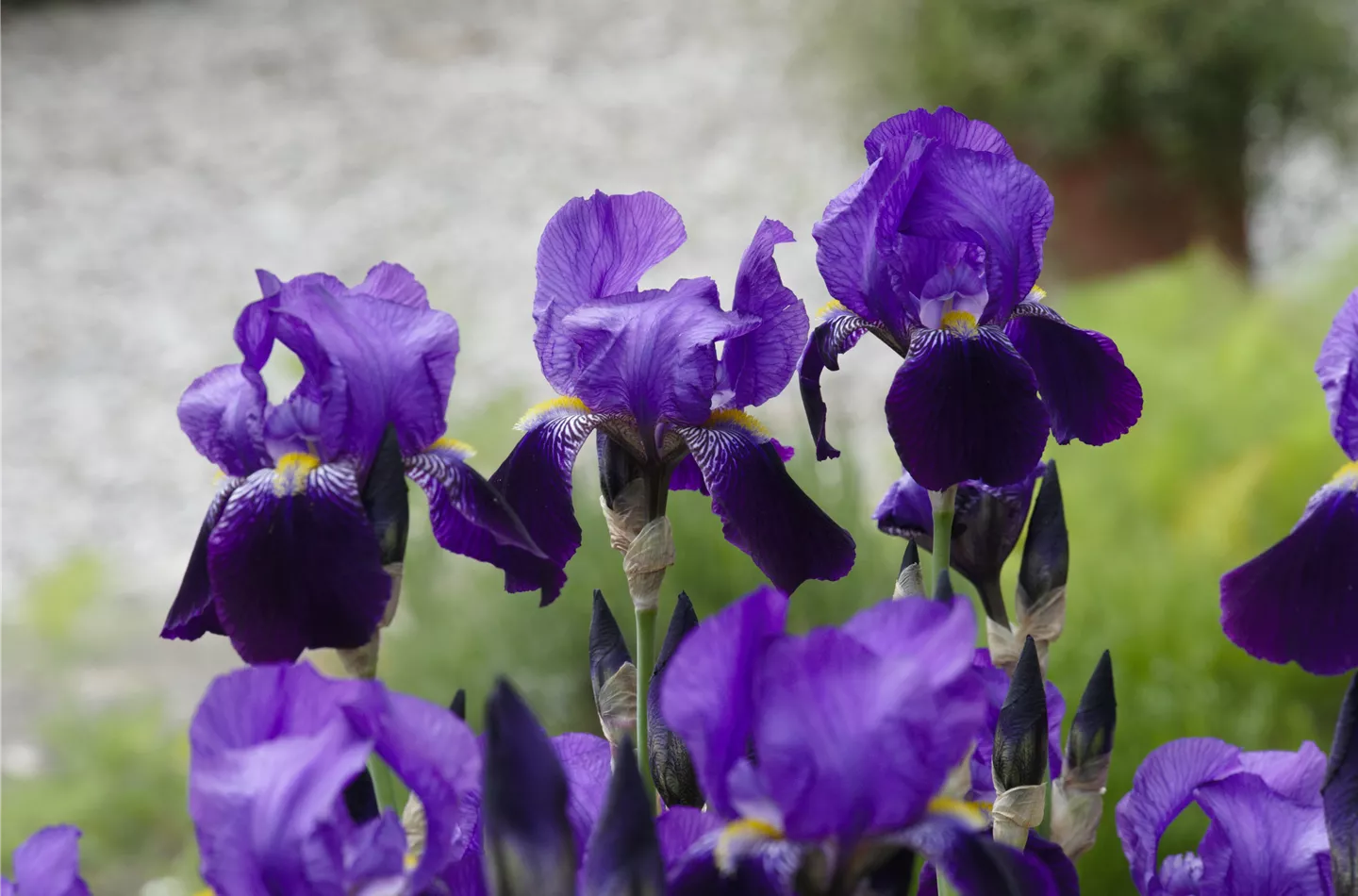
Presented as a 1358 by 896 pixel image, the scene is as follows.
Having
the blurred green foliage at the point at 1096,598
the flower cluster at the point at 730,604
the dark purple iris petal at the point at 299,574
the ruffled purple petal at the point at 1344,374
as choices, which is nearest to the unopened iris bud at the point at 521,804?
the flower cluster at the point at 730,604

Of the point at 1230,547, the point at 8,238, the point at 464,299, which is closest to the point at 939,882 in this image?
the point at 1230,547

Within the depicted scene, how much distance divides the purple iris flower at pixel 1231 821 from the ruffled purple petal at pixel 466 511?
250 mm

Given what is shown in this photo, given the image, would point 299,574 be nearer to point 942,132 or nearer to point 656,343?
point 656,343

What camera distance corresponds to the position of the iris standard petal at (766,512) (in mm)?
571

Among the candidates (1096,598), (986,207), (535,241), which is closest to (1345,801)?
(986,207)

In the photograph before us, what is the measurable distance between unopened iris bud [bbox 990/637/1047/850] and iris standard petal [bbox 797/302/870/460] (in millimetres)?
131

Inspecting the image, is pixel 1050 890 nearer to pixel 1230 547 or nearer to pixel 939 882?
pixel 939 882

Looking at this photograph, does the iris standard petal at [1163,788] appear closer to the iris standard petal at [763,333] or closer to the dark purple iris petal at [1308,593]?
the dark purple iris petal at [1308,593]

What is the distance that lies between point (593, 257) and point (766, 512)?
0.13 m

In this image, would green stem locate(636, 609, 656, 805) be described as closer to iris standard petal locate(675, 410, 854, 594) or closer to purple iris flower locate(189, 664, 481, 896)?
iris standard petal locate(675, 410, 854, 594)

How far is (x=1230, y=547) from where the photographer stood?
1.94 meters

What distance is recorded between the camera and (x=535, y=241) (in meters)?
4.89

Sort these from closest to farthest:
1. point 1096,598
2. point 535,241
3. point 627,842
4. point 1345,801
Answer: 1. point 627,842
2. point 1345,801
3. point 1096,598
4. point 535,241

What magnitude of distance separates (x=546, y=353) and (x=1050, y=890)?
29 centimetres
